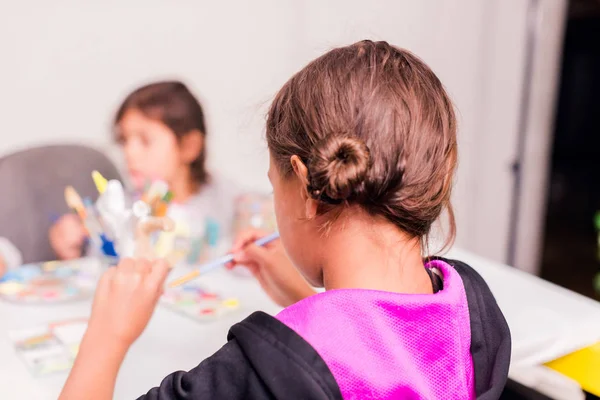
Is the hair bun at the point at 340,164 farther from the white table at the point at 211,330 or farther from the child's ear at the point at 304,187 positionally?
the white table at the point at 211,330

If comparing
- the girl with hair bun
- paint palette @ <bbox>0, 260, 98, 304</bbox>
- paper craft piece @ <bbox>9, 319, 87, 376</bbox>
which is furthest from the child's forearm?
paint palette @ <bbox>0, 260, 98, 304</bbox>

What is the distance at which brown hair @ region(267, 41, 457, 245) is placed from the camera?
1.75ft

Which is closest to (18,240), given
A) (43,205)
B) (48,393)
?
(43,205)

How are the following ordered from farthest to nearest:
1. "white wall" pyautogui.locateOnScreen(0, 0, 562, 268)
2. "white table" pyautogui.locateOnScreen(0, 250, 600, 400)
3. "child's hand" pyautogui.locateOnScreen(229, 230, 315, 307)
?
"white wall" pyautogui.locateOnScreen(0, 0, 562, 268) → "child's hand" pyautogui.locateOnScreen(229, 230, 315, 307) → "white table" pyautogui.locateOnScreen(0, 250, 600, 400)

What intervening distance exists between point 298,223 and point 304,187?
6 centimetres

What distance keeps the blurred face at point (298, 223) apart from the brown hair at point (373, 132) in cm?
2

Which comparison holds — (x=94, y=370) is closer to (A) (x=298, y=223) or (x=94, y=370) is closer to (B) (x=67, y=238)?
(A) (x=298, y=223)

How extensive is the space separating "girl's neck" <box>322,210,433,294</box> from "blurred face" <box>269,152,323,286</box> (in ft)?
0.07

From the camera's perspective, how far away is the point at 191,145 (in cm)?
120

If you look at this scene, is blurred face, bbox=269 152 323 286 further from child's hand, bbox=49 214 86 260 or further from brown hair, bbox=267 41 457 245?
child's hand, bbox=49 214 86 260

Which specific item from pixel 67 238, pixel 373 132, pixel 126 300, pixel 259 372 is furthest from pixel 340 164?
pixel 67 238

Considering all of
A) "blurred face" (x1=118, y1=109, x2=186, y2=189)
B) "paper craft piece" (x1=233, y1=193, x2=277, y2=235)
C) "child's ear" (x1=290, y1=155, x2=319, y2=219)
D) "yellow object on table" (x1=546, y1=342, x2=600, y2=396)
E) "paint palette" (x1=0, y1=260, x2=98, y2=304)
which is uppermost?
"child's ear" (x1=290, y1=155, x2=319, y2=219)

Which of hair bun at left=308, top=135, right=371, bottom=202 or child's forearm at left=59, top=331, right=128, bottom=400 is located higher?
hair bun at left=308, top=135, right=371, bottom=202

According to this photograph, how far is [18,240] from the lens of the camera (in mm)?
1140
